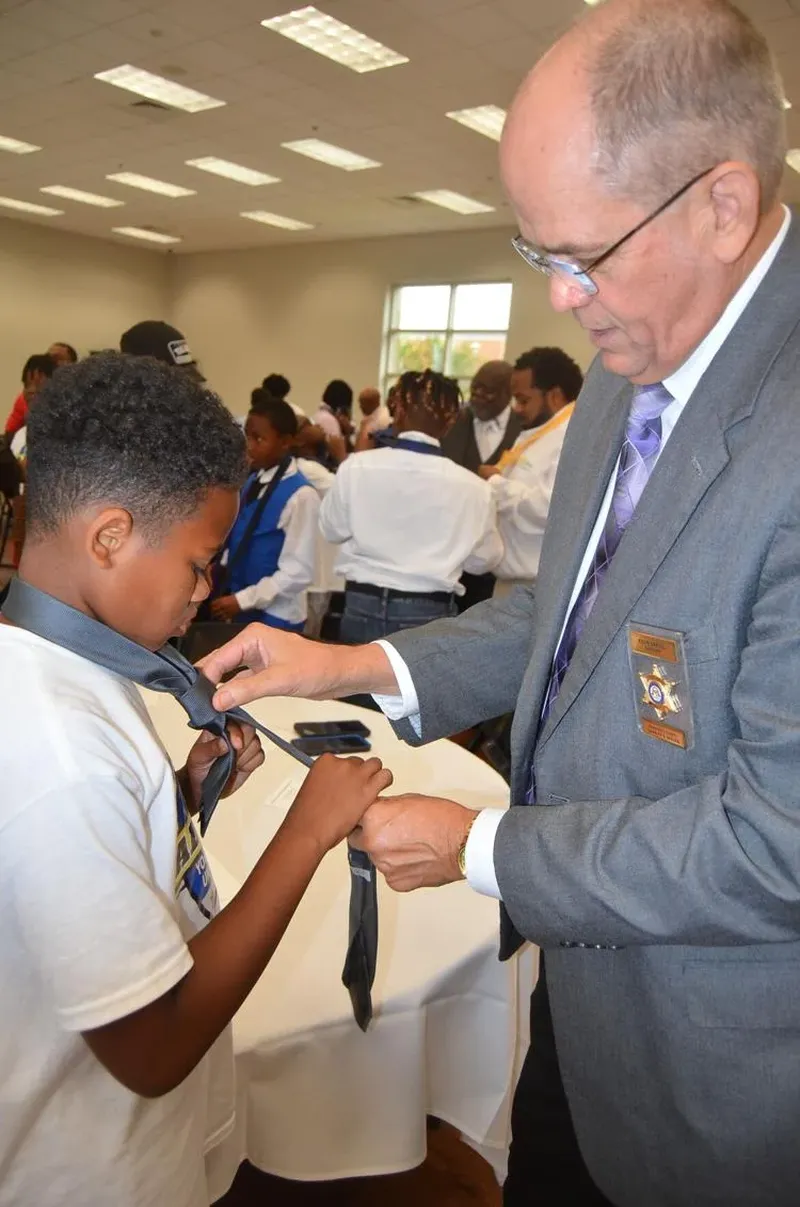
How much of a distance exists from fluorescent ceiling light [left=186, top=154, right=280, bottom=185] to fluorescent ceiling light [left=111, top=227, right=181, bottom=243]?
489 centimetres

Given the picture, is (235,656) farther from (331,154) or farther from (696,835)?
(331,154)

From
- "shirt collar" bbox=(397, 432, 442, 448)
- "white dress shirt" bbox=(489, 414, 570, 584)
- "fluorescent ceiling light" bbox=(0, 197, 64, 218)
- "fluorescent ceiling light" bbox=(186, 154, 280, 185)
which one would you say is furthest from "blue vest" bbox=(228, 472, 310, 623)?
"fluorescent ceiling light" bbox=(0, 197, 64, 218)

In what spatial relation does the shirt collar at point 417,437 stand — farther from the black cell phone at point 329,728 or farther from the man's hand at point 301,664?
the man's hand at point 301,664

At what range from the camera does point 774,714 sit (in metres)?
0.79

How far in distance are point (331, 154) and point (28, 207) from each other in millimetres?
6781

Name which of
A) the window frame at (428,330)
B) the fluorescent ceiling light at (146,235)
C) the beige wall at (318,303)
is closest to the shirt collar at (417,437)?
the beige wall at (318,303)

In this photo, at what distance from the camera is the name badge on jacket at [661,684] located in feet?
2.92

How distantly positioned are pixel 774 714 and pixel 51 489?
0.78 meters

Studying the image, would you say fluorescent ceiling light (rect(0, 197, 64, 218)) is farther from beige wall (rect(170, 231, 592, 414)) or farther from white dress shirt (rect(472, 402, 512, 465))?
white dress shirt (rect(472, 402, 512, 465))

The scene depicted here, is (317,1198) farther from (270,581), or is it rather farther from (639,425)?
(270,581)

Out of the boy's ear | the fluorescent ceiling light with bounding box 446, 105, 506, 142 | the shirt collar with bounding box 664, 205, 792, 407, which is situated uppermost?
the fluorescent ceiling light with bounding box 446, 105, 506, 142

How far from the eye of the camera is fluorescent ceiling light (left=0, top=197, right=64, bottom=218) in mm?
12663

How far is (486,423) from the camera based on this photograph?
496 cm

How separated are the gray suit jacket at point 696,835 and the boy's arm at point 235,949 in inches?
8.3
